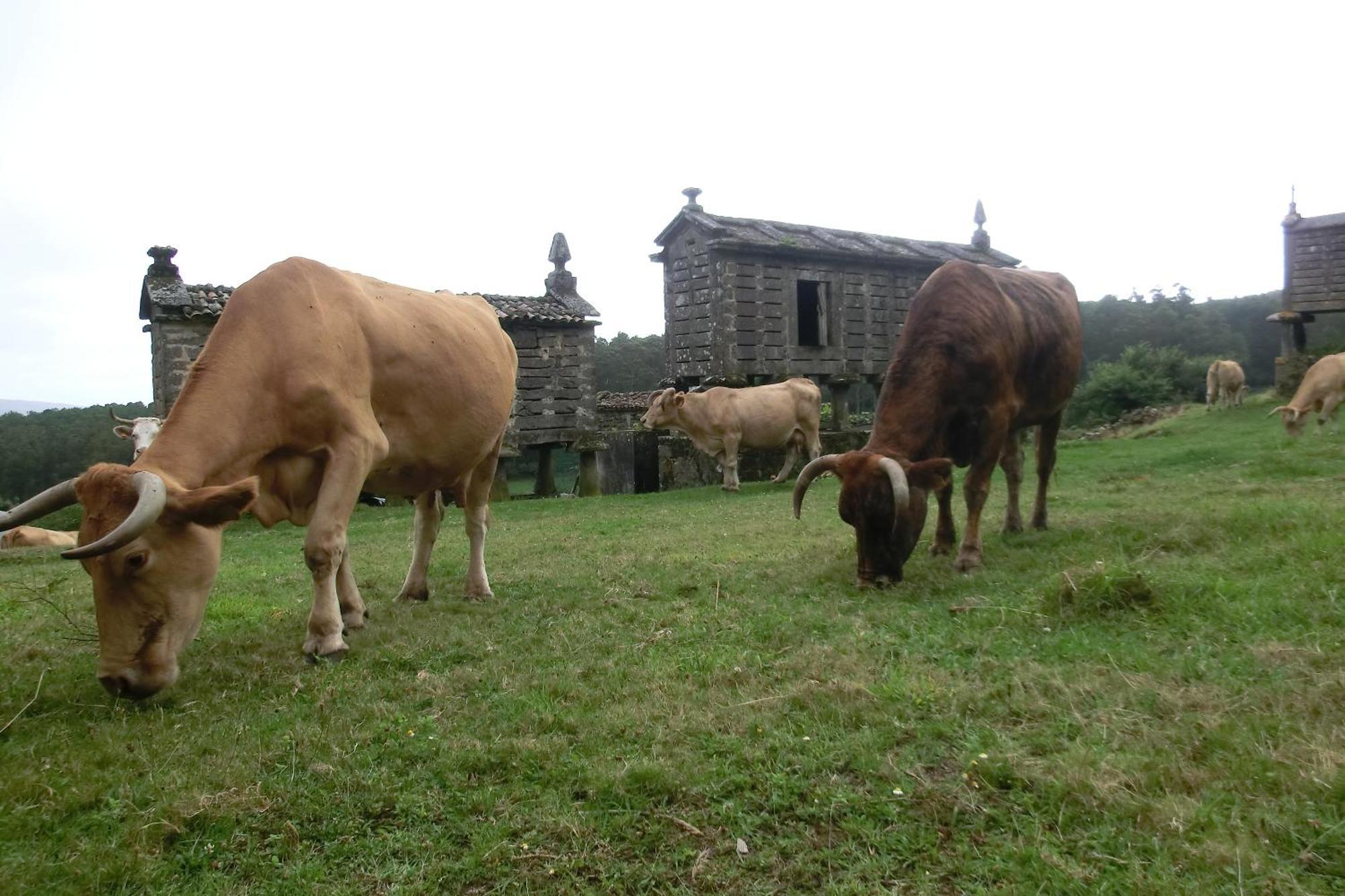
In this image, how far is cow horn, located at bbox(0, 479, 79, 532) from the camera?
13.2 feet

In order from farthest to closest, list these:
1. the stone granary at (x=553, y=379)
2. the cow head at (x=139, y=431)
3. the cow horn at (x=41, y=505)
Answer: the stone granary at (x=553, y=379), the cow head at (x=139, y=431), the cow horn at (x=41, y=505)

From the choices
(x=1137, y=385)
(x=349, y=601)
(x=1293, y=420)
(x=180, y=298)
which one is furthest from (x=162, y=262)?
(x=1137, y=385)

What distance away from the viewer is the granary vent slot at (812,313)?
22.6 metres

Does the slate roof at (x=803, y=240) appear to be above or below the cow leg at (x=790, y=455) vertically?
above

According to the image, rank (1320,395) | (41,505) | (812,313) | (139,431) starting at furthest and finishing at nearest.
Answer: (812,313)
(1320,395)
(139,431)
(41,505)

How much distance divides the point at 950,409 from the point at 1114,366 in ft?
115

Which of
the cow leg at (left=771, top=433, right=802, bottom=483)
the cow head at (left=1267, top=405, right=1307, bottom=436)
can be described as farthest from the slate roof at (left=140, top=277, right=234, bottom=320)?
the cow head at (left=1267, top=405, right=1307, bottom=436)

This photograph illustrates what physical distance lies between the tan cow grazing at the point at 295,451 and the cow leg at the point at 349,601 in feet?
0.04

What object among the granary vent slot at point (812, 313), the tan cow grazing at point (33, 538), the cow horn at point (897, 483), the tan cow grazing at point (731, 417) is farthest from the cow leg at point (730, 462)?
the cow horn at point (897, 483)

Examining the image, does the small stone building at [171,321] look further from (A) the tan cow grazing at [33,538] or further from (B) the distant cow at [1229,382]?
(B) the distant cow at [1229,382]

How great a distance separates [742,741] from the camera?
3320 mm

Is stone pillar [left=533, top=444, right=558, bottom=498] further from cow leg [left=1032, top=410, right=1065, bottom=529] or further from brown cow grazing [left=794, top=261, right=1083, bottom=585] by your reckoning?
brown cow grazing [left=794, top=261, right=1083, bottom=585]

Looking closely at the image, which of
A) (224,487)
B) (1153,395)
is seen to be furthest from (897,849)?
(1153,395)

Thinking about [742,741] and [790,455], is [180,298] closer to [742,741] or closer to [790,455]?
[790,455]
